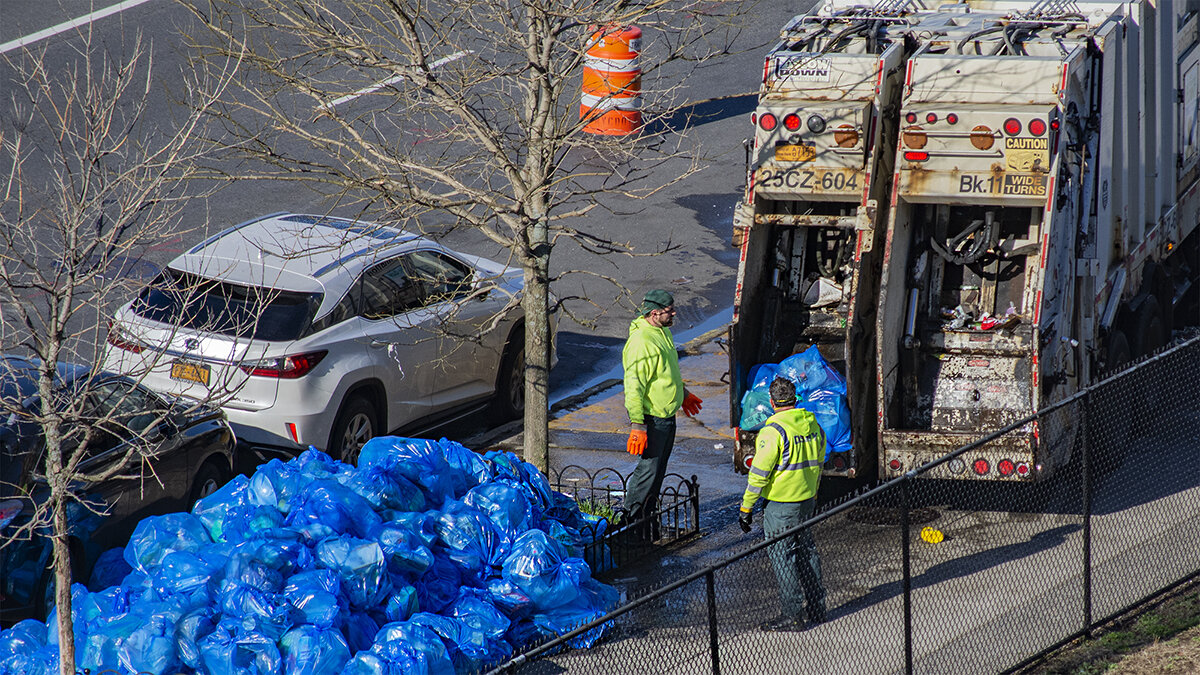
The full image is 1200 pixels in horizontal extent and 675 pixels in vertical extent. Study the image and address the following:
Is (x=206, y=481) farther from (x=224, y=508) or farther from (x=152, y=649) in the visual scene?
(x=152, y=649)

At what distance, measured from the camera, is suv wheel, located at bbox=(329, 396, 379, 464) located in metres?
10.8

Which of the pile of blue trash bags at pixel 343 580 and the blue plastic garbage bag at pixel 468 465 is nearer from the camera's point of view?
the pile of blue trash bags at pixel 343 580

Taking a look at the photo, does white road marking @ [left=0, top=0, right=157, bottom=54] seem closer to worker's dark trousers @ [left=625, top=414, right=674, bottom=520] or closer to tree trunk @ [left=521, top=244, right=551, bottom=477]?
tree trunk @ [left=521, top=244, right=551, bottom=477]

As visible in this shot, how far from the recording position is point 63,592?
21.6ft

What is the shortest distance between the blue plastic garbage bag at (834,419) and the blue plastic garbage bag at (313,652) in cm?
362

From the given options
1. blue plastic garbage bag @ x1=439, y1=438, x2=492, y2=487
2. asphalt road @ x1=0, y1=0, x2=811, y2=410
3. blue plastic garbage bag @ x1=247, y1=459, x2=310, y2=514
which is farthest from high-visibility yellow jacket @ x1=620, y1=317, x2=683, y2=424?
blue plastic garbage bag @ x1=247, y1=459, x2=310, y2=514

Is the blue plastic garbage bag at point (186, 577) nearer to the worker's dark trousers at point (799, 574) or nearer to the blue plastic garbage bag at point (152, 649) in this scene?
the blue plastic garbage bag at point (152, 649)

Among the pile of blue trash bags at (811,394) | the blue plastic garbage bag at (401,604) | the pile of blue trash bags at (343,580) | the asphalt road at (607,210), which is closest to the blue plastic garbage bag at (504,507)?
the pile of blue trash bags at (343,580)

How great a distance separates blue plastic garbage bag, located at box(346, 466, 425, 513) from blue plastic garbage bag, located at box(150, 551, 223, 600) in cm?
94

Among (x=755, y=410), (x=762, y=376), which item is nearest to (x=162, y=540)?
(x=755, y=410)

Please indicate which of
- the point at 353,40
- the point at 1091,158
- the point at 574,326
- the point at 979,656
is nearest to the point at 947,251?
the point at 1091,158

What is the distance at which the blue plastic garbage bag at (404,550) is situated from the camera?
25.4ft

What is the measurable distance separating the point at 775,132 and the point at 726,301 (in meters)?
5.57

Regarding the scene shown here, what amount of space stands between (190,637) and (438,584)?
134 cm
